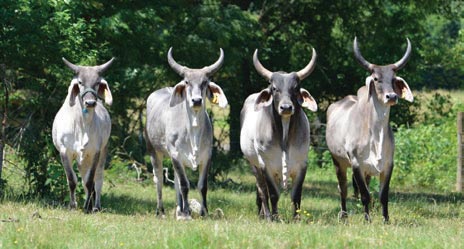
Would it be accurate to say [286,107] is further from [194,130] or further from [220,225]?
[220,225]

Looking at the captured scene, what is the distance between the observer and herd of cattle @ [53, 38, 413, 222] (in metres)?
12.0

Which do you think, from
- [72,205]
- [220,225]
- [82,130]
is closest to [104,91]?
[82,130]

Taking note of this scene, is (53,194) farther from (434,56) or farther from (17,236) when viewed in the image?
(434,56)

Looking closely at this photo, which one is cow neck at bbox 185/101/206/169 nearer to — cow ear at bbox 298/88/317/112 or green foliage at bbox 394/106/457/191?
cow ear at bbox 298/88/317/112

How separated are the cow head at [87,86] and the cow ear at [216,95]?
1.40 meters

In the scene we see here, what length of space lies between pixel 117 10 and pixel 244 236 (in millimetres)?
8349

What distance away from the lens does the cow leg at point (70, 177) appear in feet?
42.7

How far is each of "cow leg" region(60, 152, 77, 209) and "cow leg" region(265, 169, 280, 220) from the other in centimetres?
274

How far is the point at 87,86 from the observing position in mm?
12875

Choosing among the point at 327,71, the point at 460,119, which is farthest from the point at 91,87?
the point at 327,71

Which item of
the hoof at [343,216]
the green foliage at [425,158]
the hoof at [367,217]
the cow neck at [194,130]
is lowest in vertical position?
the green foliage at [425,158]

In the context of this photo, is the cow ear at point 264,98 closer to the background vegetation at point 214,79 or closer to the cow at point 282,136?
the cow at point 282,136

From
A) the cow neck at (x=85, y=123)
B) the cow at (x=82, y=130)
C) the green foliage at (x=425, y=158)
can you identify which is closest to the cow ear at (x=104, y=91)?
the cow at (x=82, y=130)

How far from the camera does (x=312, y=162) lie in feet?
77.9
